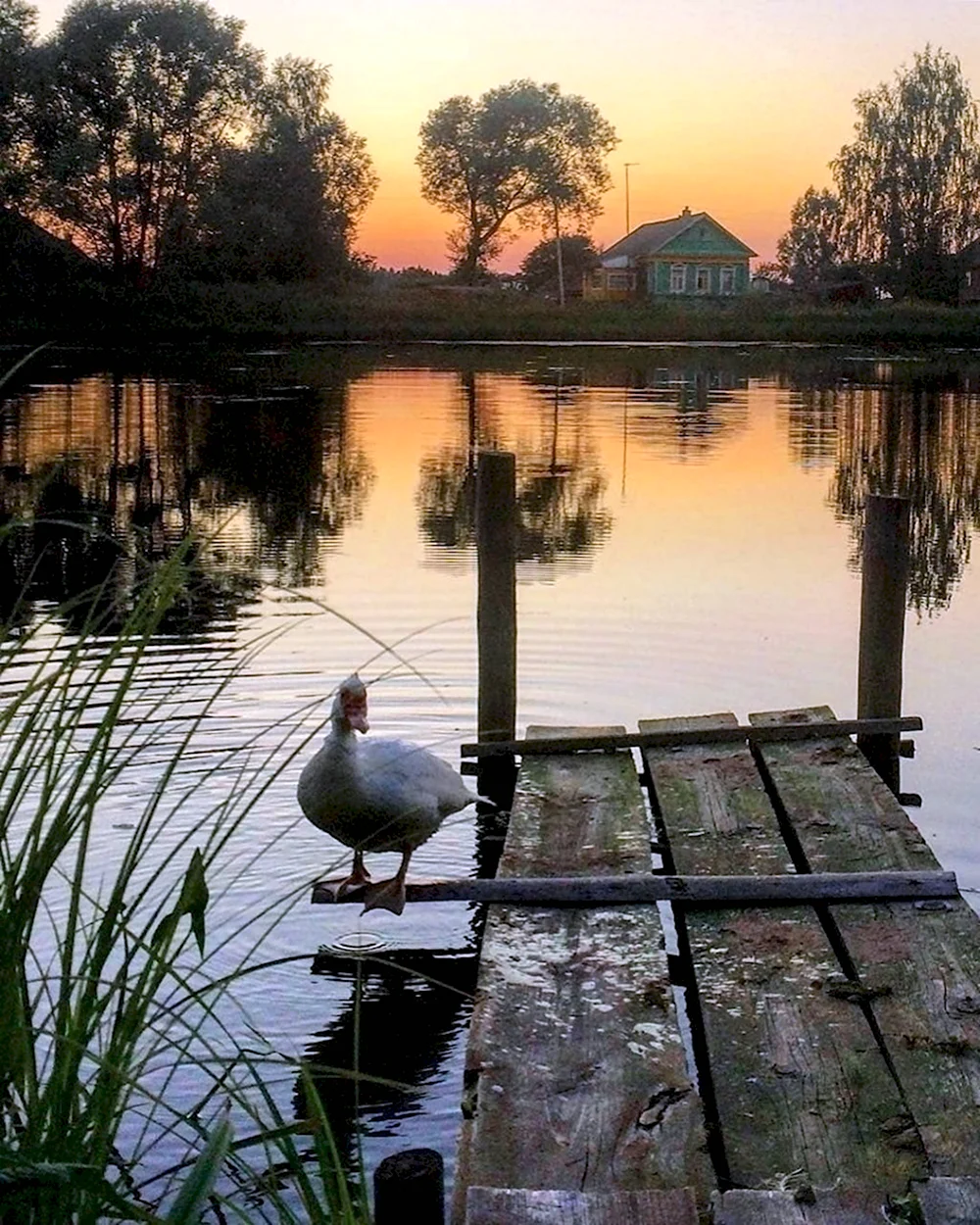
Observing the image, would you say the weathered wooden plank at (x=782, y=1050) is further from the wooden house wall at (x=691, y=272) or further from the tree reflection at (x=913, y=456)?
the wooden house wall at (x=691, y=272)

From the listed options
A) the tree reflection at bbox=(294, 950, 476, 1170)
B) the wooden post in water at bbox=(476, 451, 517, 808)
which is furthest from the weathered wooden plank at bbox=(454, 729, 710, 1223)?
the wooden post in water at bbox=(476, 451, 517, 808)

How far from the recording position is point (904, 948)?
594 cm

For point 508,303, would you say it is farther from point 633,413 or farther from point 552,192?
point 633,413

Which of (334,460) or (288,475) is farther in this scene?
(334,460)

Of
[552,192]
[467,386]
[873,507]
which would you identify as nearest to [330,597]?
[873,507]

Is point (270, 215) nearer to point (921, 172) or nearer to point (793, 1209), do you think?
point (921, 172)

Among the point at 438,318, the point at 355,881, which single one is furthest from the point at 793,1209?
the point at 438,318

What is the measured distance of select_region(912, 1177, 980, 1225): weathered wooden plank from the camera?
4.01 metres

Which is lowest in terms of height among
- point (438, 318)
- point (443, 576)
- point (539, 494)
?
point (443, 576)

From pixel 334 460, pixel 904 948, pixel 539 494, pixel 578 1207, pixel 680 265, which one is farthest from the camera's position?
pixel 680 265

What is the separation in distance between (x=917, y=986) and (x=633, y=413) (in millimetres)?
32051

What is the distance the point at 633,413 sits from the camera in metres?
37.1

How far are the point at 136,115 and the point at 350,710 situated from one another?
7714 centimetres

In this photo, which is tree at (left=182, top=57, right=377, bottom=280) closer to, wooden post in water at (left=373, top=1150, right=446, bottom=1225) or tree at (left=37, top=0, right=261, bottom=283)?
tree at (left=37, top=0, right=261, bottom=283)
